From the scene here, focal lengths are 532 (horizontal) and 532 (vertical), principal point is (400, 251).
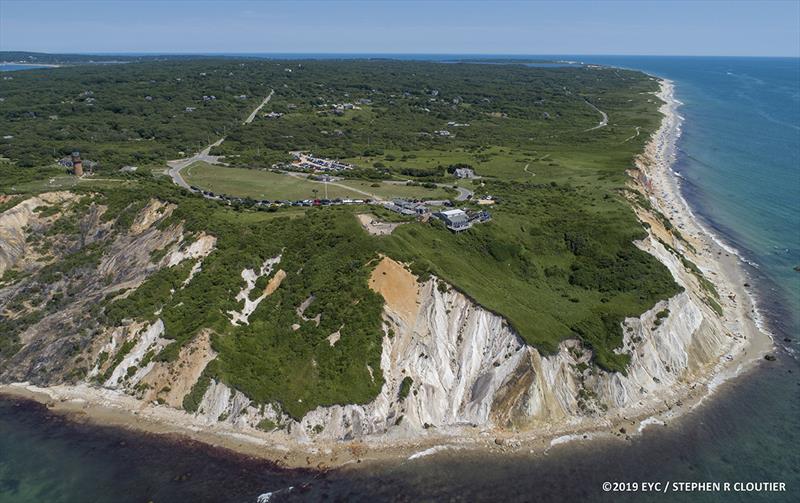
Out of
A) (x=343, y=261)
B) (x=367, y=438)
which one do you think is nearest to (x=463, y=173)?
(x=343, y=261)

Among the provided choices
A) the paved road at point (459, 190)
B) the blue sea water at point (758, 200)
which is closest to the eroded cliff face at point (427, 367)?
the blue sea water at point (758, 200)

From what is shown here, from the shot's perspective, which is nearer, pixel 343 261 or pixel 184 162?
pixel 343 261

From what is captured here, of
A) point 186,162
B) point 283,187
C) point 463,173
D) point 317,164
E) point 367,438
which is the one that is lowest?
Answer: point 367,438

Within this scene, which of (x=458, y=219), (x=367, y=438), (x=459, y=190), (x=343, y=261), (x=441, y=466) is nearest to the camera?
(x=441, y=466)

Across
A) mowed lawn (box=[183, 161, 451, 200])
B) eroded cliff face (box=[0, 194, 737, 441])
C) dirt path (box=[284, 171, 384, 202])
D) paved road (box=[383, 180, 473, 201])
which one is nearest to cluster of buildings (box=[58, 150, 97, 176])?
mowed lawn (box=[183, 161, 451, 200])

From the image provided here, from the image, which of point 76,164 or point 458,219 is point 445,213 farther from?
point 76,164

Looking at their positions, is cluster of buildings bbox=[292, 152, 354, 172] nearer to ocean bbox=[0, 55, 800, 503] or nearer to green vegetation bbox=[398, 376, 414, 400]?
green vegetation bbox=[398, 376, 414, 400]

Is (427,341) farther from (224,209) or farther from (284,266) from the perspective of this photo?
(224,209)
